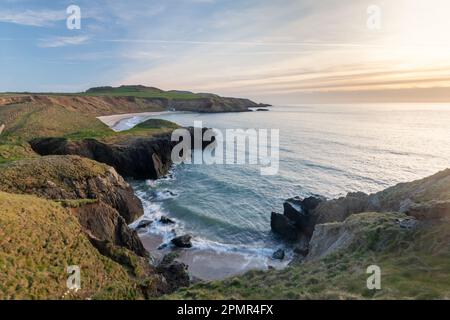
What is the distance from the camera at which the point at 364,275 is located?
13.0 m

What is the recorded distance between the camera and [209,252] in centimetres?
2853

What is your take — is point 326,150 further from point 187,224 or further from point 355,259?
point 355,259

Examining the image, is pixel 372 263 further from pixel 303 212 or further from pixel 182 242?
pixel 182 242

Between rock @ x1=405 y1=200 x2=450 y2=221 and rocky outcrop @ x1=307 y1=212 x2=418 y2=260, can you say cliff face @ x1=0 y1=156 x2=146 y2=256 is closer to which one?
rocky outcrop @ x1=307 y1=212 x2=418 y2=260

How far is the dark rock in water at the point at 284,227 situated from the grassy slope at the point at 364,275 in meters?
14.2

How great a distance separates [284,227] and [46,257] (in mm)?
21408

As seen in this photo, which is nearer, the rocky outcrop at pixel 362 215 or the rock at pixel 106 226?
the rocky outcrop at pixel 362 215

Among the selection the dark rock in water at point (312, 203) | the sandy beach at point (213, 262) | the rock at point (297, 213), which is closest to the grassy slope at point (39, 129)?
the sandy beach at point (213, 262)

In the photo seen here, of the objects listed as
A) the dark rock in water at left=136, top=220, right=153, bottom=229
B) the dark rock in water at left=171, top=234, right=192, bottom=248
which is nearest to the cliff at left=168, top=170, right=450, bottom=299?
the dark rock in water at left=171, top=234, right=192, bottom=248

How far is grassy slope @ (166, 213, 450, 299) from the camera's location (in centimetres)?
1163

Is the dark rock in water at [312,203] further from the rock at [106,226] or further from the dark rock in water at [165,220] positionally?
the rock at [106,226]

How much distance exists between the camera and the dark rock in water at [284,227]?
103 feet

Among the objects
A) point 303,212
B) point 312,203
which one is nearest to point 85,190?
point 303,212
